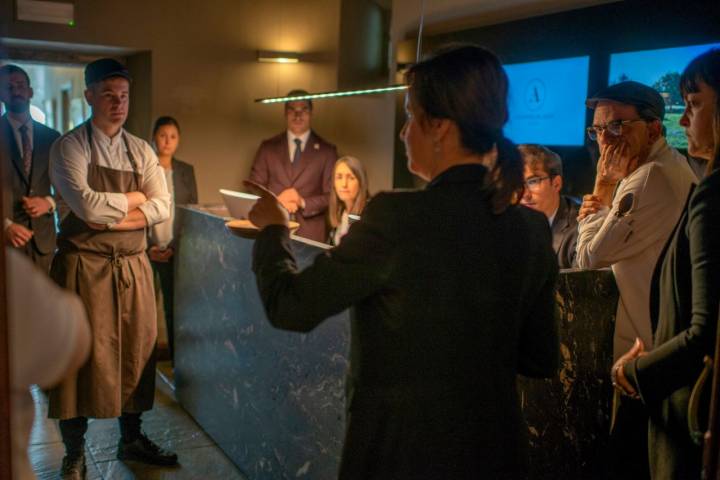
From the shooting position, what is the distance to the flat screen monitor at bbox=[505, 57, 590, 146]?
4.30 m

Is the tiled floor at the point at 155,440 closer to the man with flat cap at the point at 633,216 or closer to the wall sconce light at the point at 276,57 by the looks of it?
the man with flat cap at the point at 633,216

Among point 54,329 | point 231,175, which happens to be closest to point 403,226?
point 54,329

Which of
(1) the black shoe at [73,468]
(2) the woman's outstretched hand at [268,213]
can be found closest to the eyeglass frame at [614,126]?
(2) the woman's outstretched hand at [268,213]

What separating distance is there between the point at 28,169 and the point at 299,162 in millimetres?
1896

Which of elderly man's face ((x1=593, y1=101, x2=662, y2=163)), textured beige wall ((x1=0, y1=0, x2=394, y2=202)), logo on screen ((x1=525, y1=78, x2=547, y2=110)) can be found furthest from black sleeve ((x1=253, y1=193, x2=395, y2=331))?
textured beige wall ((x1=0, y1=0, x2=394, y2=202))

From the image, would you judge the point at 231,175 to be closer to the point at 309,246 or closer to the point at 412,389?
the point at 309,246

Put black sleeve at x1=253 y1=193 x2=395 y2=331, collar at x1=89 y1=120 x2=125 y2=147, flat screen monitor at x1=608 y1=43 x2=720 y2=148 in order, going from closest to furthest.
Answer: black sleeve at x1=253 y1=193 x2=395 y2=331
collar at x1=89 y1=120 x2=125 y2=147
flat screen monitor at x1=608 y1=43 x2=720 y2=148

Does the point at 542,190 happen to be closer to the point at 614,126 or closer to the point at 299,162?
the point at 614,126

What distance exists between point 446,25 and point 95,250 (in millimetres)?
3053

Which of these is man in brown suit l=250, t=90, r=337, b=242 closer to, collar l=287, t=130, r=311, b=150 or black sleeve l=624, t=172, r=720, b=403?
collar l=287, t=130, r=311, b=150

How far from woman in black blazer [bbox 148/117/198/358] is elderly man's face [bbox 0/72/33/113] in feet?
2.85

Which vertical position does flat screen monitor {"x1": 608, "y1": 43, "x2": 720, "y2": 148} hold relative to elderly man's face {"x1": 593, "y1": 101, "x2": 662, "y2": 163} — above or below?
above

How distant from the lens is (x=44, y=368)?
38.3 inches

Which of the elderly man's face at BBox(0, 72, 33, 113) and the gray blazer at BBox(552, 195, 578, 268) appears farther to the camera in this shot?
the elderly man's face at BBox(0, 72, 33, 113)
